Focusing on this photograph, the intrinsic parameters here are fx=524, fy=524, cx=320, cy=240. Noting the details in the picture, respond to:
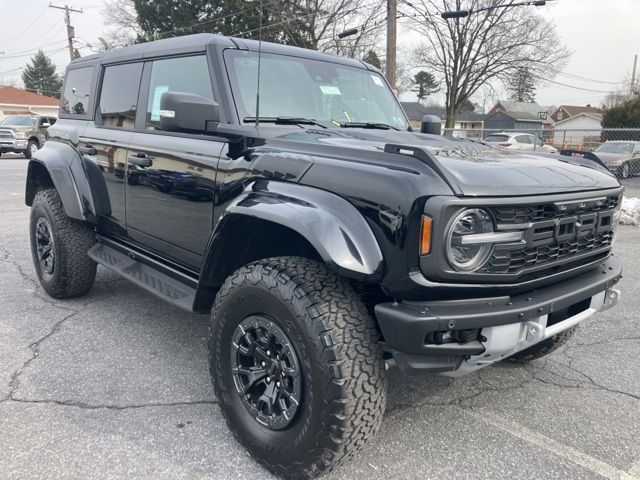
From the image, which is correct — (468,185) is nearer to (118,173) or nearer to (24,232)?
(118,173)

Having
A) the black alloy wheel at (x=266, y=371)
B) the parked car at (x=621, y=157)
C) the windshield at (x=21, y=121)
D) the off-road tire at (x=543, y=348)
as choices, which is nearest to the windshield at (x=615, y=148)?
the parked car at (x=621, y=157)

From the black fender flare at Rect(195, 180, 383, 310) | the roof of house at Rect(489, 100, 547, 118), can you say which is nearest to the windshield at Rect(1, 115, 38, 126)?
the black fender flare at Rect(195, 180, 383, 310)

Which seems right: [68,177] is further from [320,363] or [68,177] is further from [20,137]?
[20,137]

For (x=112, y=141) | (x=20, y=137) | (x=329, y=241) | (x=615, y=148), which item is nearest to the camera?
(x=329, y=241)

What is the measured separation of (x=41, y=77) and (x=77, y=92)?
255 ft

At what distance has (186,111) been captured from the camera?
2.54 meters

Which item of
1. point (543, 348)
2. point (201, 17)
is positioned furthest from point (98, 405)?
point (201, 17)

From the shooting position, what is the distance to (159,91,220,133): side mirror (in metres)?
2.54

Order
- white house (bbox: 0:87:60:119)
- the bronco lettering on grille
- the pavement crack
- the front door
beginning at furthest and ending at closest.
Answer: white house (bbox: 0:87:60:119) → the front door → the pavement crack → the bronco lettering on grille

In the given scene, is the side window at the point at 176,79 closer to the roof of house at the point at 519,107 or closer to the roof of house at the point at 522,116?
the roof of house at the point at 522,116

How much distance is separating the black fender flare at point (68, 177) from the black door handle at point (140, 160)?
2.36 ft

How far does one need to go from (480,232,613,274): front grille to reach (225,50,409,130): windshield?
1.52 metres

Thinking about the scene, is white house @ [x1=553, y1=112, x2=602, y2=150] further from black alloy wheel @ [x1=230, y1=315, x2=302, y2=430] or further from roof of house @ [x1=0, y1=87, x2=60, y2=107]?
roof of house @ [x1=0, y1=87, x2=60, y2=107]

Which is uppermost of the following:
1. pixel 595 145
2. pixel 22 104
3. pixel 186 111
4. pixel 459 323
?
pixel 22 104
